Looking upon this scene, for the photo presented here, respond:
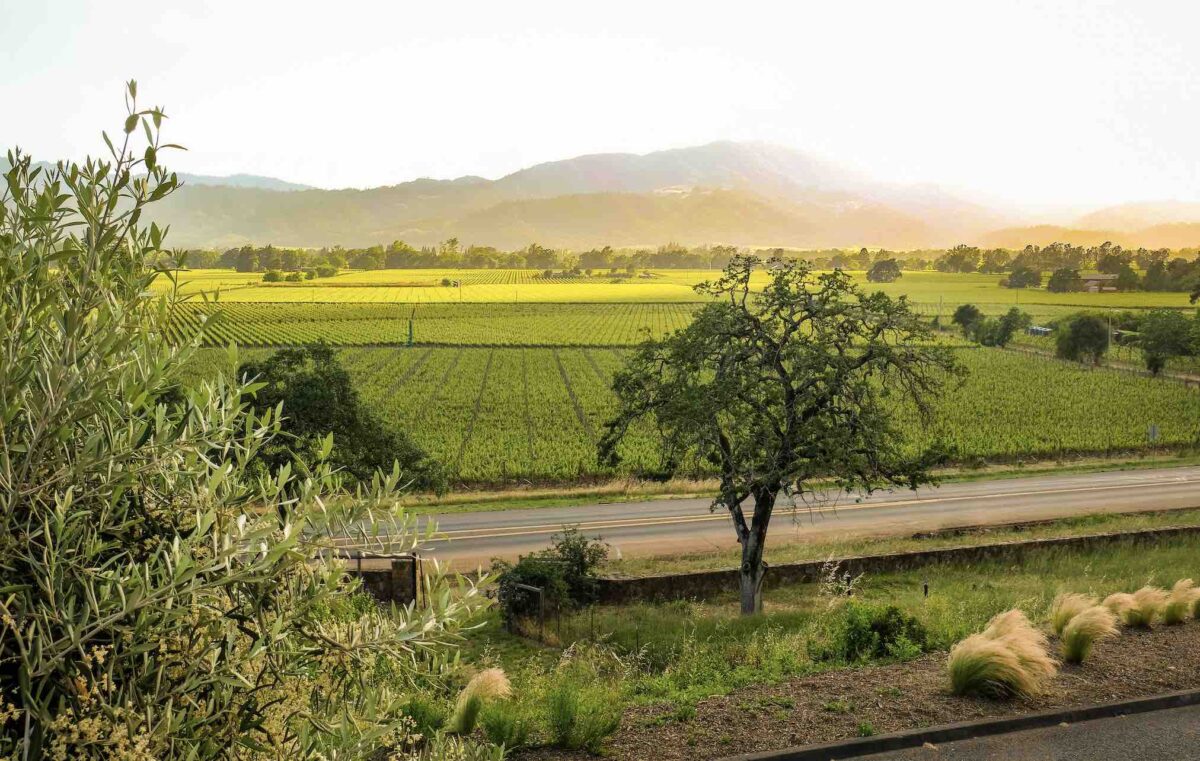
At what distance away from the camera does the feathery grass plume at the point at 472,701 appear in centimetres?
1014

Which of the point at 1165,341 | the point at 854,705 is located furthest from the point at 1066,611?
the point at 1165,341

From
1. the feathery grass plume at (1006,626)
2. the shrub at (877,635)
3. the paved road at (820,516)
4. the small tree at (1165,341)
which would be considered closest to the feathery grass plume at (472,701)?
the shrub at (877,635)

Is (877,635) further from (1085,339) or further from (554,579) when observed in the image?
(1085,339)

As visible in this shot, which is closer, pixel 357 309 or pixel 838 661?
pixel 838 661

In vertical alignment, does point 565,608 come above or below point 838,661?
below

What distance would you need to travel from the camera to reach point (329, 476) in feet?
15.6

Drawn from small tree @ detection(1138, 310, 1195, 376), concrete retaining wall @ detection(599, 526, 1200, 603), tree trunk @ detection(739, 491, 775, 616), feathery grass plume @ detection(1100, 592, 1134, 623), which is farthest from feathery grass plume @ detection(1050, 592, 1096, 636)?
small tree @ detection(1138, 310, 1195, 376)

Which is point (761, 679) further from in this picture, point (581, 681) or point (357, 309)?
point (357, 309)

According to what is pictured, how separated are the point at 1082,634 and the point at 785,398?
859 centimetres

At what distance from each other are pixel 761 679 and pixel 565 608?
934cm

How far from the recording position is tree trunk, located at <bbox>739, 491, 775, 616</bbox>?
20656 mm

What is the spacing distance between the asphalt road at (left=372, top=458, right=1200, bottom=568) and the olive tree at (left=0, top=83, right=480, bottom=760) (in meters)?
23.7

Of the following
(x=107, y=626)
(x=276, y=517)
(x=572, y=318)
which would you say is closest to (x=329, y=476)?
(x=276, y=517)

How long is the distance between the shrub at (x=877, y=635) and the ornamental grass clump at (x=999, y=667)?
1.91 metres
